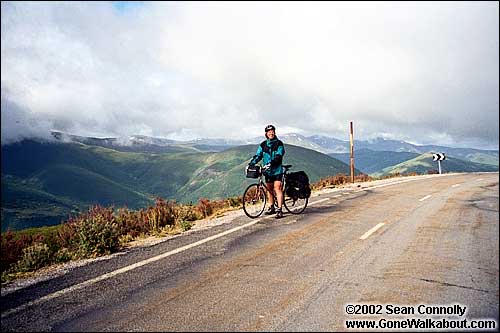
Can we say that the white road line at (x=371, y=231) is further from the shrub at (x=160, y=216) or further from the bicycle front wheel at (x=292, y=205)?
the shrub at (x=160, y=216)

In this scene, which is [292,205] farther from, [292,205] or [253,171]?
[253,171]

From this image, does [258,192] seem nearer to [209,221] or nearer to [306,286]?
[209,221]

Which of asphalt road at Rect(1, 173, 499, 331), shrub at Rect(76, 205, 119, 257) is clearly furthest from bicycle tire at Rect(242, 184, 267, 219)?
shrub at Rect(76, 205, 119, 257)

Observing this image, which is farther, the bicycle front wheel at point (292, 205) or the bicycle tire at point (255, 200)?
the bicycle front wheel at point (292, 205)

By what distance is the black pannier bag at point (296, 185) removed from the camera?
1059cm

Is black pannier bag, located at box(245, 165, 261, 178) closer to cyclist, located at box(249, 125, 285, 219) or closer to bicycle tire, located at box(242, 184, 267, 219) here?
cyclist, located at box(249, 125, 285, 219)

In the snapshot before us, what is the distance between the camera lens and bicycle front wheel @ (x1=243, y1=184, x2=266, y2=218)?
34.0 ft

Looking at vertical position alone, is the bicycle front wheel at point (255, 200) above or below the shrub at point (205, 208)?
above

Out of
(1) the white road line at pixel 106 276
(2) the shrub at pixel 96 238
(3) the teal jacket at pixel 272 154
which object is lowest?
(1) the white road line at pixel 106 276

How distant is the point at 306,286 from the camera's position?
4.77 m

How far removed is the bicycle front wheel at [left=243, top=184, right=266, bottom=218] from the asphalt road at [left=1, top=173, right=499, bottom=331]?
236 centimetres

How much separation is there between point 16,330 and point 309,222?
6724 millimetres

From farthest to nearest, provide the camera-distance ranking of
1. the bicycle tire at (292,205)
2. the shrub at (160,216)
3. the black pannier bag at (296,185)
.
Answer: the bicycle tire at (292,205) < the black pannier bag at (296,185) < the shrub at (160,216)

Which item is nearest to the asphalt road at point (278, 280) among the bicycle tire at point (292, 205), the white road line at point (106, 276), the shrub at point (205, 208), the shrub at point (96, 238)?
the white road line at point (106, 276)
